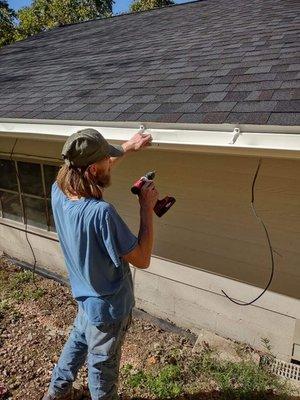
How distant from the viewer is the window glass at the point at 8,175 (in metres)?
5.62

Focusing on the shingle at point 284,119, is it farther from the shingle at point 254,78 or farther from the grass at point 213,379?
the grass at point 213,379

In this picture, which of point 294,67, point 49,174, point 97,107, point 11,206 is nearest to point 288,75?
point 294,67

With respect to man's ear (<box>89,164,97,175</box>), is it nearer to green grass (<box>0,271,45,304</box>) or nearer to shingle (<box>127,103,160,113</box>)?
shingle (<box>127,103,160,113</box>)

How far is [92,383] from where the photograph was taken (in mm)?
2402

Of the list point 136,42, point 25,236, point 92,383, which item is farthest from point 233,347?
point 136,42

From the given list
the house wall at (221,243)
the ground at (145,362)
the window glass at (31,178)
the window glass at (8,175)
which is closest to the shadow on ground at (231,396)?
the ground at (145,362)

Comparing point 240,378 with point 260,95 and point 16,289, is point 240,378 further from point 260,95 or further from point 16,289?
point 16,289

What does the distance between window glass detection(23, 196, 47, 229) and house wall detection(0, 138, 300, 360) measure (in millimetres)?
1523

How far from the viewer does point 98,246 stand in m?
2.05

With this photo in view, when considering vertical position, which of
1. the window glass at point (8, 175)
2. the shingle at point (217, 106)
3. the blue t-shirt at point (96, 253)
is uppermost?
the shingle at point (217, 106)

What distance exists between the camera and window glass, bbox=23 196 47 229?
5410mm

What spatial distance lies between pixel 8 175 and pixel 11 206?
1.73 feet

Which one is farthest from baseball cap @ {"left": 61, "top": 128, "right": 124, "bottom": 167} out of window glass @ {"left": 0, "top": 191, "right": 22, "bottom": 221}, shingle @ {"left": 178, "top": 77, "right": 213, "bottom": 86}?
window glass @ {"left": 0, "top": 191, "right": 22, "bottom": 221}

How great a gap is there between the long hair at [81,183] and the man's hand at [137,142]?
0.66 m
